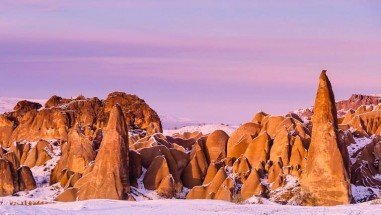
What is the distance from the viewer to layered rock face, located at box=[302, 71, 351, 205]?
58688 mm

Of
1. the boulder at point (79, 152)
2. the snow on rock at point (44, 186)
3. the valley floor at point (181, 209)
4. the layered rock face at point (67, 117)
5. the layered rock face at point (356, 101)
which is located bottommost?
the snow on rock at point (44, 186)

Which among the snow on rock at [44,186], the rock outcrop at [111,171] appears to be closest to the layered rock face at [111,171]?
the rock outcrop at [111,171]

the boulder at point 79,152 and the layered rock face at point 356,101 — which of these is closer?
the boulder at point 79,152

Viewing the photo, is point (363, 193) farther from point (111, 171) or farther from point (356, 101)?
point (356, 101)

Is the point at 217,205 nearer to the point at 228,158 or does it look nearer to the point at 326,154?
the point at 326,154

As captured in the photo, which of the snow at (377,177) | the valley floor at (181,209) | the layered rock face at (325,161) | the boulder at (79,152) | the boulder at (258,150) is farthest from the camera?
the boulder at (79,152)

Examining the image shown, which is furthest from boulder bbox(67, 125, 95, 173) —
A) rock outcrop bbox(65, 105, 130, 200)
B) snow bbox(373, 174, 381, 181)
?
snow bbox(373, 174, 381, 181)

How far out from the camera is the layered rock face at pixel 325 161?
58.7 metres

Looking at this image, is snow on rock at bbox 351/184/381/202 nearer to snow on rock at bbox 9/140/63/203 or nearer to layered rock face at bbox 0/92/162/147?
snow on rock at bbox 9/140/63/203

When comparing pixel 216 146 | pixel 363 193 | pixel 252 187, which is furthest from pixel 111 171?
pixel 363 193

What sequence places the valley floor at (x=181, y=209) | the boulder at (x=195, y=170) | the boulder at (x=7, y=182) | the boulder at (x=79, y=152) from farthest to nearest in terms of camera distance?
the boulder at (x=79, y=152) < the boulder at (x=7, y=182) < the boulder at (x=195, y=170) < the valley floor at (x=181, y=209)

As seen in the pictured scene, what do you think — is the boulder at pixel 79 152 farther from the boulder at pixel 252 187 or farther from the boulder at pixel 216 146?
the boulder at pixel 252 187

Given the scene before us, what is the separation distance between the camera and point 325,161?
59.7m

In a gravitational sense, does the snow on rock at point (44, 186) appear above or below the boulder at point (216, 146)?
below
